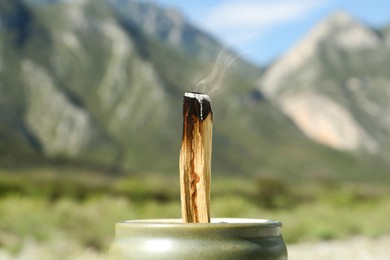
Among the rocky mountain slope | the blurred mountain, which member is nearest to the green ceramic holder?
the blurred mountain

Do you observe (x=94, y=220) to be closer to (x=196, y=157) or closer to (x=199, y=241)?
(x=196, y=157)

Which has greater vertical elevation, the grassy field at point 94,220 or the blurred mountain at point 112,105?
the blurred mountain at point 112,105

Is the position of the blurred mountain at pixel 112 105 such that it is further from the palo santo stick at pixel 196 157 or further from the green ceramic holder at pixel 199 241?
the green ceramic holder at pixel 199 241

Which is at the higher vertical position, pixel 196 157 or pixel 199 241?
pixel 196 157

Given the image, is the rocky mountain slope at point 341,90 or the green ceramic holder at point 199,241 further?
the rocky mountain slope at point 341,90

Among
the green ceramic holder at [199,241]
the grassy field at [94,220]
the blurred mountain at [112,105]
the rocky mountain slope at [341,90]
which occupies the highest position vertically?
the rocky mountain slope at [341,90]

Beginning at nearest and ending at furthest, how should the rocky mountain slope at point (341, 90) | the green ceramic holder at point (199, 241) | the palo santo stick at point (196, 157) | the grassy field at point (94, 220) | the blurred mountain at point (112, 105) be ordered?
the green ceramic holder at point (199, 241) < the palo santo stick at point (196, 157) < the grassy field at point (94, 220) < the blurred mountain at point (112, 105) < the rocky mountain slope at point (341, 90)

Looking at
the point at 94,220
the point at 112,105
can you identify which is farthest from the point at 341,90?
the point at 94,220

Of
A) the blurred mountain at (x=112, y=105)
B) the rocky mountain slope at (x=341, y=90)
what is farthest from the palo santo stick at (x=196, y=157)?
the rocky mountain slope at (x=341, y=90)
